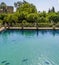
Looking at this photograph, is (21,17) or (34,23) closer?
(34,23)

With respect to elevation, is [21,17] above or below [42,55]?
above

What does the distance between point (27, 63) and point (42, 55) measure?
219 centimetres

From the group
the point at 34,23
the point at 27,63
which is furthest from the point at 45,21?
the point at 27,63

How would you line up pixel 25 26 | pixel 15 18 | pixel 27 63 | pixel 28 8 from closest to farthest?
pixel 27 63, pixel 25 26, pixel 15 18, pixel 28 8

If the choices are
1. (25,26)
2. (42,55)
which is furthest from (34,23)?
(42,55)

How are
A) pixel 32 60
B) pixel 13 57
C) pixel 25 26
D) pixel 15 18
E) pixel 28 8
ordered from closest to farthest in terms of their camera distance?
pixel 32 60 → pixel 13 57 → pixel 25 26 → pixel 15 18 → pixel 28 8

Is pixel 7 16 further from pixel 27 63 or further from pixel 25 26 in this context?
pixel 27 63

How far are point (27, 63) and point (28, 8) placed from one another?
27.0m

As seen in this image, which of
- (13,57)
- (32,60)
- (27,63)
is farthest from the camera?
(13,57)

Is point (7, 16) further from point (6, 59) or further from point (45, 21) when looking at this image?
point (6, 59)

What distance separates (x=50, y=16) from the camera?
120 feet

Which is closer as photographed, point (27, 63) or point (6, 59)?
point (27, 63)

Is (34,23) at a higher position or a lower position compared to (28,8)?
lower

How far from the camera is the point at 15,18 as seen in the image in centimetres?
3281
